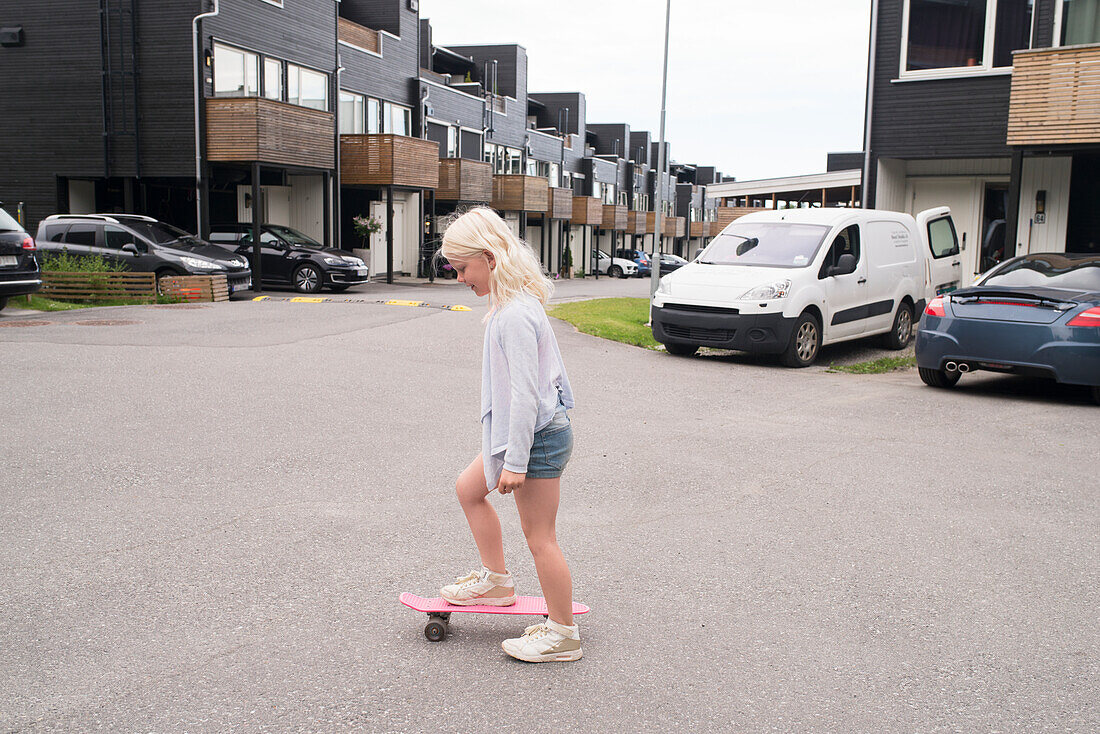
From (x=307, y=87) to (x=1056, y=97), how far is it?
66.6 feet

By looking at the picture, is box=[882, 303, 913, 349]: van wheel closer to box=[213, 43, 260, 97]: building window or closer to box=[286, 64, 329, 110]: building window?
box=[213, 43, 260, 97]: building window

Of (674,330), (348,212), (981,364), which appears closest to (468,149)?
(348,212)

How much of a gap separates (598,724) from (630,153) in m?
78.9

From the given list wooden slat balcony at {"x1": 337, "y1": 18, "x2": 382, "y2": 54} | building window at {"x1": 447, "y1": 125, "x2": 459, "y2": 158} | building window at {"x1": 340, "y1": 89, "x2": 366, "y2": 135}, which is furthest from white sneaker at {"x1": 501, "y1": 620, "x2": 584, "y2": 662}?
building window at {"x1": 447, "y1": 125, "x2": 459, "y2": 158}

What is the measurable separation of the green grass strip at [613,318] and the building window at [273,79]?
435 inches

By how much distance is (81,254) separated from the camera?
20344 millimetres

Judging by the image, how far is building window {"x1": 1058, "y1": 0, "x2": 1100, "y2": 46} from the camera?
677 inches

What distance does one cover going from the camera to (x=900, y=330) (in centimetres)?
1532

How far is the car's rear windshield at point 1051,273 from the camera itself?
10.6 m

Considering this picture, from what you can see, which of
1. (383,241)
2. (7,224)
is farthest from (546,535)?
(383,241)

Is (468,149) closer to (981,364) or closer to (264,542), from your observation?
(981,364)

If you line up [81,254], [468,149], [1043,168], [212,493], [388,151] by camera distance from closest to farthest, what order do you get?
[212,493]
[1043,168]
[81,254]
[388,151]
[468,149]

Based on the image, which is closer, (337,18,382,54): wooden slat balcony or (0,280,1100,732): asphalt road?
(0,280,1100,732): asphalt road

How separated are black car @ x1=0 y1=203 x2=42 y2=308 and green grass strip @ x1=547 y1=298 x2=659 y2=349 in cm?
871
